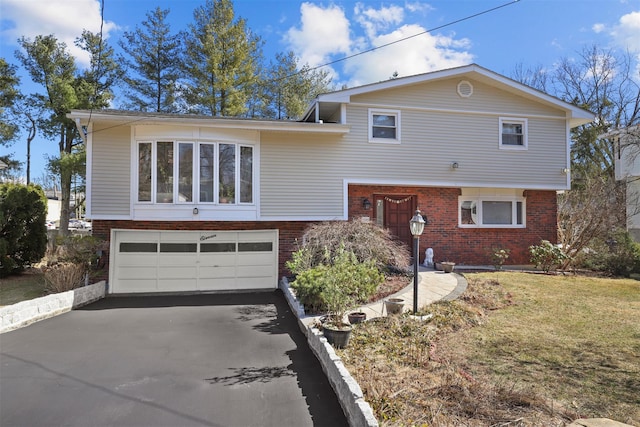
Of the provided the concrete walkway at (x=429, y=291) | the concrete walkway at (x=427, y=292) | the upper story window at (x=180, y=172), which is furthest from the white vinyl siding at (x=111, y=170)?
the concrete walkway at (x=429, y=291)

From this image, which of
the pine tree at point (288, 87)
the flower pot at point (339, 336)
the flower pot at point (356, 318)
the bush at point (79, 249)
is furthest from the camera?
the pine tree at point (288, 87)

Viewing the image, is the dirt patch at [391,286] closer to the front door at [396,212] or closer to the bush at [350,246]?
the bush at [350,246]

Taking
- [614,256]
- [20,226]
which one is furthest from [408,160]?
[20,226]

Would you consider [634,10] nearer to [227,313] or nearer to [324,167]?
[324,167]

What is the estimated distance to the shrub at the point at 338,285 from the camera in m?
5.99

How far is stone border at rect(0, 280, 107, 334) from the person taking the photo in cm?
741

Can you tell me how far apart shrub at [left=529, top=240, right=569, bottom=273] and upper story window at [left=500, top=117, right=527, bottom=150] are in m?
3.60

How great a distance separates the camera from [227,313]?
29.1 feet

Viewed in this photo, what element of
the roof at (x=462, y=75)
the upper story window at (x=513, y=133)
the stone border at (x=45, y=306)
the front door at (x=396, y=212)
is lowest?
the stone border at (x=45, y=306)

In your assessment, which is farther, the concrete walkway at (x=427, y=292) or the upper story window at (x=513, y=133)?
the upper story window at (x=513, y=133)

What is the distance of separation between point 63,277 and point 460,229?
12.4 meters

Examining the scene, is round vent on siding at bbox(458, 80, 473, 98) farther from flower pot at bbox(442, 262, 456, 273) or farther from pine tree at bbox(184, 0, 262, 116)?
pine tree at bbox(184, 0, 262, 116)

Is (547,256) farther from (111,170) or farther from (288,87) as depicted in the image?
(288,87)

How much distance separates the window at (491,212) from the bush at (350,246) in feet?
14.5
